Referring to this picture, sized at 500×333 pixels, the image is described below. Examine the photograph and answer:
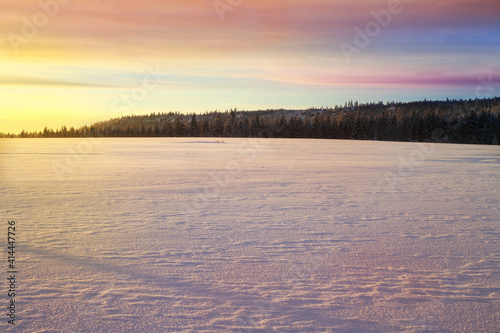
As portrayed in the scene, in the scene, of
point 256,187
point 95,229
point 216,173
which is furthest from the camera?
point 216,173

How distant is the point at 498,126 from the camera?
3132 inches

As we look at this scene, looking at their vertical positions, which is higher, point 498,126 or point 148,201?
point 498,126

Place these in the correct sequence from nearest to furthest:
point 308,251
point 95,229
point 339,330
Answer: point 339,330
point 308,251
point 95,229

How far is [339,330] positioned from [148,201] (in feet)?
23.6

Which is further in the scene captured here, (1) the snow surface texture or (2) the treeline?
(2) the treeline

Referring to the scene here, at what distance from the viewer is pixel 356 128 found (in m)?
94.5

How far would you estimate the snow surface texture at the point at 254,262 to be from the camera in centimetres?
373

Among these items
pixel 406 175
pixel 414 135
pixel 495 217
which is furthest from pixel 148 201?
pixel 414 135

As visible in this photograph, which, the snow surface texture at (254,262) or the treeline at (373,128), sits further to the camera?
the treeline at (373,128)

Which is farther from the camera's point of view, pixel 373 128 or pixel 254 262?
pixel 373 128

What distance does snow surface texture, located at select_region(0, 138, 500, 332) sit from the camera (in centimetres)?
373

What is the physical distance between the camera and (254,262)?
5254 millimetres

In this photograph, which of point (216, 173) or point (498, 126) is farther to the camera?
point (498, 126)

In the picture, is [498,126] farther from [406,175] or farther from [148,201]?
[148,201]
